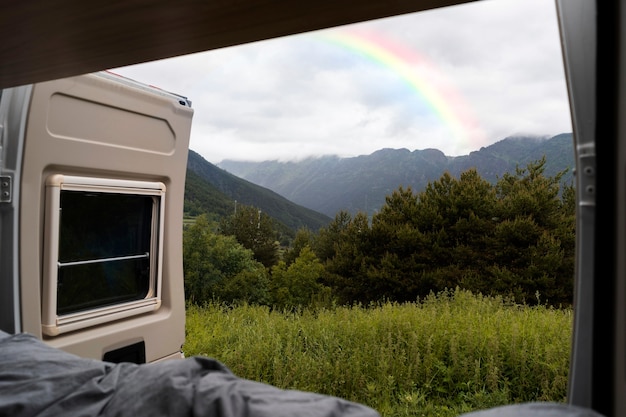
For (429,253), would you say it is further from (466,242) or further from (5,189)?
(5,189)

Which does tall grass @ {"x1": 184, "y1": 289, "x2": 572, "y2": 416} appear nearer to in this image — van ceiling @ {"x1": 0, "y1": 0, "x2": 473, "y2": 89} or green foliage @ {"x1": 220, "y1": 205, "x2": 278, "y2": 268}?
van ceiling @ {"x1": 0, "y1": 0, "x2": 473, "y2": 89}

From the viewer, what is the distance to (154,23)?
937mm

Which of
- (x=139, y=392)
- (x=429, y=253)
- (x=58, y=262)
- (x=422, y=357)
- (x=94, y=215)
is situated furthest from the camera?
(x=429, y=253)

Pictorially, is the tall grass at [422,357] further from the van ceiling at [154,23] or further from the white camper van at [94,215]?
the van ceiling at [154,23]

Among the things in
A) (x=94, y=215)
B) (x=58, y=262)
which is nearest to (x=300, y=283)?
(x=94, y=215)

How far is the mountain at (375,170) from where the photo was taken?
36.9ft

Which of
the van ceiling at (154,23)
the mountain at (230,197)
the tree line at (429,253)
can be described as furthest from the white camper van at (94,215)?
the mountain at (230,197)

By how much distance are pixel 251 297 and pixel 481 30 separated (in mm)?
10803

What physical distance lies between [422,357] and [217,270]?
6.28 metres

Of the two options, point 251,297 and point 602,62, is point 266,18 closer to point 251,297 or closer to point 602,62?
point 602,62

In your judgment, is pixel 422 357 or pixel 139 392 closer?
pixel 139 392

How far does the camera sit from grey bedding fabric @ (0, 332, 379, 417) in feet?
→ 2.58

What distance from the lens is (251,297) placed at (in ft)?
34.2

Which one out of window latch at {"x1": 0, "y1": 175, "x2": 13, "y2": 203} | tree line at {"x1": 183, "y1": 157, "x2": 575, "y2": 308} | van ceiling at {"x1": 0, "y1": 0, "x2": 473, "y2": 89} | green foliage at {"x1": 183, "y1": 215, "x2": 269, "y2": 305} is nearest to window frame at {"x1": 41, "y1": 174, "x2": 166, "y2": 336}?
window latch at {"x1": 0, "y1": 175, "x2": 13, "y2": 203}
